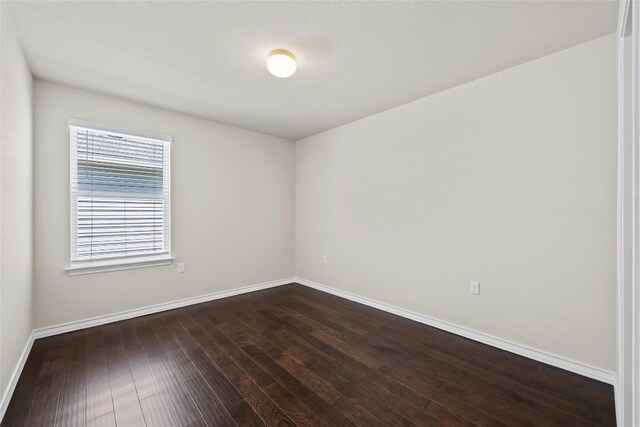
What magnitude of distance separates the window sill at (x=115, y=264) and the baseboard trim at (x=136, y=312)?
0.49m

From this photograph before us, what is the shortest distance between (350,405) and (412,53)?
8.51 feet

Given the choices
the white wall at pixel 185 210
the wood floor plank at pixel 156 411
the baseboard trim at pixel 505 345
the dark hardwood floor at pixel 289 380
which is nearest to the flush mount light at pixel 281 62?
the white wall at pixel 185 210

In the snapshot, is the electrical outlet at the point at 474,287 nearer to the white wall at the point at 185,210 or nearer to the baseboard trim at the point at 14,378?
the white wall at the point at 185,210

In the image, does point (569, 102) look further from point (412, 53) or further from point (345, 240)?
point (345, 240)

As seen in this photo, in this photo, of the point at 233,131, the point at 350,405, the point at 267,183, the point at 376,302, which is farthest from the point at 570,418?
the point at 233,131

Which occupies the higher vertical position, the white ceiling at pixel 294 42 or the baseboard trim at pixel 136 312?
the white ceiling at pixel 294 42

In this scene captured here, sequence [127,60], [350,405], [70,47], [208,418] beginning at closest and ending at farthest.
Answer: [208,418] < [350,405] < [70,47] < [127,60]

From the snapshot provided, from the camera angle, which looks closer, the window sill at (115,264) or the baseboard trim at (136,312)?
the baseboard trim at (136,312)

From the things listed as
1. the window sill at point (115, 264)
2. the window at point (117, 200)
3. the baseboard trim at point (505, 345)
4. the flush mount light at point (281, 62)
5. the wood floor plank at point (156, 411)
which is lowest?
the wood floor plank at point (156, 411)

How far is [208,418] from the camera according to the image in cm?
160

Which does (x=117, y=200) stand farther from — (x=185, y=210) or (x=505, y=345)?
(x=505, y=345)

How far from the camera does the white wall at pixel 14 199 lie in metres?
1.62

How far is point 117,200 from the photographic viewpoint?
9.89 feet

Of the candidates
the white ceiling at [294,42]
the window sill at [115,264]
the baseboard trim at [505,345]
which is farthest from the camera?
the window sill at [115,264]
